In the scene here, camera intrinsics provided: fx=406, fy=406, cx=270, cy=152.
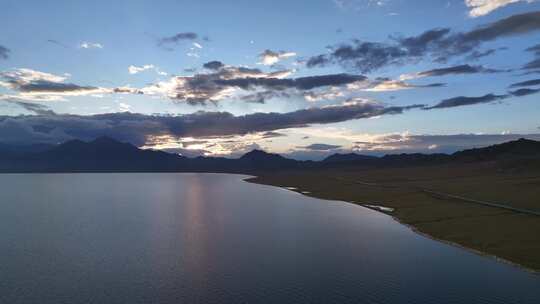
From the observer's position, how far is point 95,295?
36.9 meters

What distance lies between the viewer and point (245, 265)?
4641cm

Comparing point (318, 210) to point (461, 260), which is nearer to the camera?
point (461, 260)

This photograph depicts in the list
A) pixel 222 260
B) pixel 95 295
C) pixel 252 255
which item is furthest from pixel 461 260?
pixel 95 295

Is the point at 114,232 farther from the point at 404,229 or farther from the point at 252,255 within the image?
the point at 404,229

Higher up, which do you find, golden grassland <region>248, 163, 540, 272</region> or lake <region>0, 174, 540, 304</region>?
golden grassland <region>248, 163, 540, 272</region>

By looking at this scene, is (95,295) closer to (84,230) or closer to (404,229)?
(84,230)

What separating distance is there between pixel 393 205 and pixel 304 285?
6957 cm

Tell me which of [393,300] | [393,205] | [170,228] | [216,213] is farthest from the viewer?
[393,205]

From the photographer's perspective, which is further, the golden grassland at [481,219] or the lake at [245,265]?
the golden grassland at [481,219]

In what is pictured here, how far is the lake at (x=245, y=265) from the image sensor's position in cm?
3666

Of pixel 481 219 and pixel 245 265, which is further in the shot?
pixel 481 219

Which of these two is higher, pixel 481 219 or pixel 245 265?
pixel 481 219

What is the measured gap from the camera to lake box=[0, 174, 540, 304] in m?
36.7

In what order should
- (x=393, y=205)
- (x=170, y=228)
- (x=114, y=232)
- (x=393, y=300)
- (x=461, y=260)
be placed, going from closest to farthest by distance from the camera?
(x=393, y=300) < (x=461, y=260) < (x=114, y=232) < (x=170, y=228) < (x=393, y=205)
